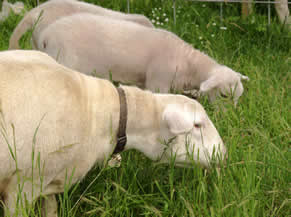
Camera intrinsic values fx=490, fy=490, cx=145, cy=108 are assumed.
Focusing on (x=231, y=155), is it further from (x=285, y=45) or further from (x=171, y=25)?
(x=171, y=25)

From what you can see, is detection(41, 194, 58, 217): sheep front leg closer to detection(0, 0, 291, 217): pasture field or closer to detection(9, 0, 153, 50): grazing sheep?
detection(0, 0, 291, 217): pasture field

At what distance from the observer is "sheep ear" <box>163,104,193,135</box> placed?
8.30 feet

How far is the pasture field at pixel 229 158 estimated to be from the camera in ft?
7.74

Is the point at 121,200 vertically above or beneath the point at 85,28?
beneath

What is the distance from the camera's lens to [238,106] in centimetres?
371

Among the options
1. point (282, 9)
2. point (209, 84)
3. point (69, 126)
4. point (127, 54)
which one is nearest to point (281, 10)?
point (282, 9)

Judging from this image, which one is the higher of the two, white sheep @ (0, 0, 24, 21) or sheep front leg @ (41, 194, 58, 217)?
white sheep @ (0, 0, 24, 21)

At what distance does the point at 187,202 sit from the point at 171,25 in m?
3.44

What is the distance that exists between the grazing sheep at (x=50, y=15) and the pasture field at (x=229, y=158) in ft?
0.46

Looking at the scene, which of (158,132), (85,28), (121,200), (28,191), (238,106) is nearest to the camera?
(28,191)

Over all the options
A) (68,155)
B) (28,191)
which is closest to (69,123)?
(68,155)

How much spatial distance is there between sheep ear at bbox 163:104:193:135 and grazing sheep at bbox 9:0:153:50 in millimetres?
1979

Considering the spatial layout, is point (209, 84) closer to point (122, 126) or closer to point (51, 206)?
point (122, 126)

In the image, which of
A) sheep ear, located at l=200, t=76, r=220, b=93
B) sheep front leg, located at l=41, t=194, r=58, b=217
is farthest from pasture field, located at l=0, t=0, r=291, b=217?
sheep ear, located at l=200, t=76, r=220, b=93
